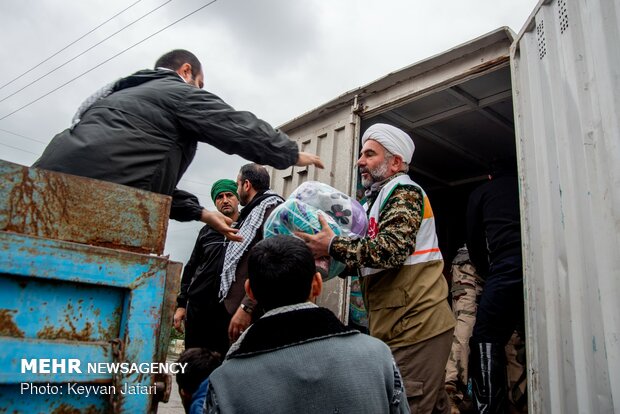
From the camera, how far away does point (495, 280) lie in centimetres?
292

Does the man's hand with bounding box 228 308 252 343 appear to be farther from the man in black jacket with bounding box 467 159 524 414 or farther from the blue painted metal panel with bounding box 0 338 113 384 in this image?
the man in black jacket with bounding box 467 159 524 414

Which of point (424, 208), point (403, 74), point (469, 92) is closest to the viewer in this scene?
point (424, 208)

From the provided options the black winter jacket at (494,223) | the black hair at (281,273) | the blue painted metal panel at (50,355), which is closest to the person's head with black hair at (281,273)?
the black hair at (281,273)

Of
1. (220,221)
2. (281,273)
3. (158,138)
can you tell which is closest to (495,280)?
(220,221)

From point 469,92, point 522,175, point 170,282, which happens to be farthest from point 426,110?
point 170,282

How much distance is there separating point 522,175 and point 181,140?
181 centimetres

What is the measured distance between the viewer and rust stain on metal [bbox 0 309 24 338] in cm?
113

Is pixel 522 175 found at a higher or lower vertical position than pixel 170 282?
higher

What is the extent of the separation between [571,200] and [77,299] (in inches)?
74.6

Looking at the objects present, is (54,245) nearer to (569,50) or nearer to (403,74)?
(569,50)

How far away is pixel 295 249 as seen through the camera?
1.43 metres

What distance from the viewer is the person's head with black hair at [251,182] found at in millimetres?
3223

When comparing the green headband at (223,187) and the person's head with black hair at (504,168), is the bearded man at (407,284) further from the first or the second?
the green headband at (223,187)

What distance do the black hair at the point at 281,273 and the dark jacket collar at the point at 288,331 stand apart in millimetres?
70
